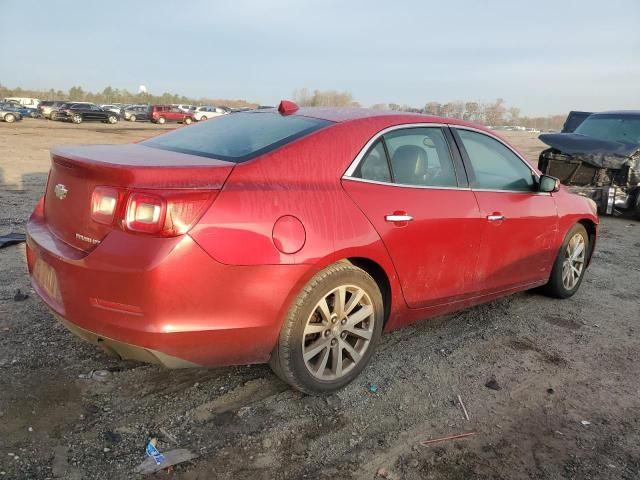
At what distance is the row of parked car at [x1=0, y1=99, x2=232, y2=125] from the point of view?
38.4m

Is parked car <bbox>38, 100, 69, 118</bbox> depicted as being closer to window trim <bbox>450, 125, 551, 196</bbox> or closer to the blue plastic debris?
window trim <bbox>450, 125, 551, 196</bbox>

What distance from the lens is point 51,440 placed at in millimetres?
2420

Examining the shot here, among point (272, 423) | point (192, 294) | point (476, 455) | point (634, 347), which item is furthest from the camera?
point (634, 347)

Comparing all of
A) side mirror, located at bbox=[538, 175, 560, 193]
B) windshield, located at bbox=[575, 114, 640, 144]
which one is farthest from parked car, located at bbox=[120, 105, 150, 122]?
side mirror, located at bbox=[538, 175, 560, 193]

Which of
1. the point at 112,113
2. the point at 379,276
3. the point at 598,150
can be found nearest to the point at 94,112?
the point at 112,113

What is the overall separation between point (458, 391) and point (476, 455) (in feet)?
2.00

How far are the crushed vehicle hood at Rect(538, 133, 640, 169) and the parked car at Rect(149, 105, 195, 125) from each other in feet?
133

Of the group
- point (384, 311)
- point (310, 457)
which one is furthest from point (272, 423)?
point (384, 311)

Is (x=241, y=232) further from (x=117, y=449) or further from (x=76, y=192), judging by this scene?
(x=117, y=449)

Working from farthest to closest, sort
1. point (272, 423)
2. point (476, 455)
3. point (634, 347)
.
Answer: point (634, 347)
point (272, 423)
point (476, 455)

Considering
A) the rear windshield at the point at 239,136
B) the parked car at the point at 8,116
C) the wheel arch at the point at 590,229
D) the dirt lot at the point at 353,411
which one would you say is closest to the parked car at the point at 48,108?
the parked car at the point at 8,116

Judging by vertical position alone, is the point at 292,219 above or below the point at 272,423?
above

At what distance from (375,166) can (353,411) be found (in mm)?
1409

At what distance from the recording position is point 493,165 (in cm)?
391
